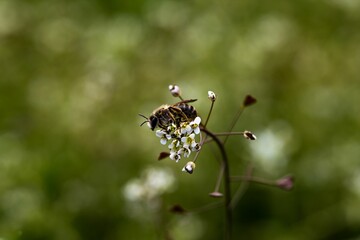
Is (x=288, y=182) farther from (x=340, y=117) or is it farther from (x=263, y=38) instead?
(x=263, y=38)

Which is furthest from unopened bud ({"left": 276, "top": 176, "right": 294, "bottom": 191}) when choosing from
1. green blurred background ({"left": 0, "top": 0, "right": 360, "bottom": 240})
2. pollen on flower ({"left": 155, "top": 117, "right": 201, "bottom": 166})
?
green blurred background ({"left": 0, "top": 0, "right": 360, "bottom": 240})

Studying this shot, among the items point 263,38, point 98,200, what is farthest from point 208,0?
point 98,200

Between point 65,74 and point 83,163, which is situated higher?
point 65,74

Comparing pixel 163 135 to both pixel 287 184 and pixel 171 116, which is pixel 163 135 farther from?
pixel 287 184

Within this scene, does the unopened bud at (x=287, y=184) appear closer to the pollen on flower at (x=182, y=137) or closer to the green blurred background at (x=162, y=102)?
the pollen on flower at (x=182, y=137)

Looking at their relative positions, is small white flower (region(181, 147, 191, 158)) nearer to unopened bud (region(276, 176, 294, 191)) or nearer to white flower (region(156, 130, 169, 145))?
white flower (region(156, 130, 169, 145))
